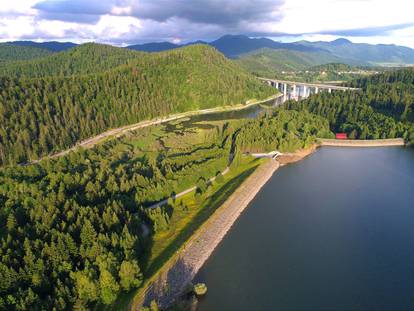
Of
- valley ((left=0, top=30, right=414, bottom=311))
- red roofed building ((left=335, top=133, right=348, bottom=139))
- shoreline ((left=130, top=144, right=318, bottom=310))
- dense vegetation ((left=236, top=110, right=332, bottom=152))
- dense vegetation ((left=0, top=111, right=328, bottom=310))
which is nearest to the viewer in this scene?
dense vegetation ((left=0, top=111, right=328, bottom=310))

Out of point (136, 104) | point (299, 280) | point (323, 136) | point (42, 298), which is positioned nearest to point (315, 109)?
point (323, 136)

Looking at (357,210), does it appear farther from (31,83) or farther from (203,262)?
(31,83)

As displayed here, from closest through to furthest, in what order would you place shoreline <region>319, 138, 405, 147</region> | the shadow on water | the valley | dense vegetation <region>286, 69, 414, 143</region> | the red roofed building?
1. the valley
2. the shadow on water
3. shoreline <region>319, 138, 405, 147</region>
4. dense vegetation <region>286, 69, 414, 143</region>
5. the red roofed building

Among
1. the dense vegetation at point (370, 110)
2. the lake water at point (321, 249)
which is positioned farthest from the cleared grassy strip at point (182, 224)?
the dense vegetation at point (370, 110)

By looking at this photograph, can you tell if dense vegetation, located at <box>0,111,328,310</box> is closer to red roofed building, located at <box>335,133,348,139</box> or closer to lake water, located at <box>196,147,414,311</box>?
lake water, located at <box>196,147,414,311</box>

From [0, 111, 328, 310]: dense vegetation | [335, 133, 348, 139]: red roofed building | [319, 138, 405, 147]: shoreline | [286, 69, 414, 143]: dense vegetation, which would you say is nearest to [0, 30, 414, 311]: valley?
[0, 111, 328, 310]: dense vegetation

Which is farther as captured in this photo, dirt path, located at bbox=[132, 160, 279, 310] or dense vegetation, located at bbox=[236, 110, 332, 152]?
dense vegetation, located at bbox=[236, 110, 332, 152]
